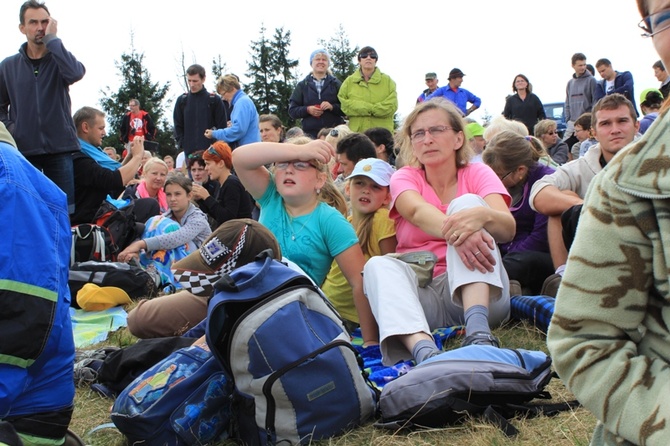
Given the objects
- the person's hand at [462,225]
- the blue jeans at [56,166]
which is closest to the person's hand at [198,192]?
the blue jeans at [56,166]

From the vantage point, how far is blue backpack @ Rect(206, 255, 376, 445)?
7.89 ft

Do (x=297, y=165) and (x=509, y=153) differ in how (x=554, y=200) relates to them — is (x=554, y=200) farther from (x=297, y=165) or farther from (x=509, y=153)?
(x=297, y=165)

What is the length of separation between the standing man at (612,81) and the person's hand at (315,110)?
16.3 ft

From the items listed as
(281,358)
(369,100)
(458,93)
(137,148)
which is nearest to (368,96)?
(369,100)

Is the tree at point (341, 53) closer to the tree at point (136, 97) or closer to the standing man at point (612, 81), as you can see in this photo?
the tree at point (136, 97)

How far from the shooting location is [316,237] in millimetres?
3941

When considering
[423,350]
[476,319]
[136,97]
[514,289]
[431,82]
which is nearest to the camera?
[423,350]

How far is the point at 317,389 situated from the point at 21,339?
1.04 m

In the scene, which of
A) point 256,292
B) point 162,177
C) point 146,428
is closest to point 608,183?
point 256,292

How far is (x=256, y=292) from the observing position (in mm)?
2451

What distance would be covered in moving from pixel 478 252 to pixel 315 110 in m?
6.18

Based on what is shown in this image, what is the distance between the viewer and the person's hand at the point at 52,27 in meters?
5.62

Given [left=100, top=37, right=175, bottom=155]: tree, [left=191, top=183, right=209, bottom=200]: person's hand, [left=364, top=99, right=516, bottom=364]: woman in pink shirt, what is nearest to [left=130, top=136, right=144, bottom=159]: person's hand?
[left=191, top=183, right=209, bottom=200]: person's hand

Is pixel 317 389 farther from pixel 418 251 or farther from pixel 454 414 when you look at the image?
pixel 418 251
